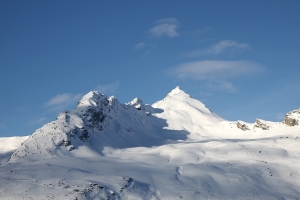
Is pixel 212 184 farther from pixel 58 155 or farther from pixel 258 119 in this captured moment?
pixel 258 119

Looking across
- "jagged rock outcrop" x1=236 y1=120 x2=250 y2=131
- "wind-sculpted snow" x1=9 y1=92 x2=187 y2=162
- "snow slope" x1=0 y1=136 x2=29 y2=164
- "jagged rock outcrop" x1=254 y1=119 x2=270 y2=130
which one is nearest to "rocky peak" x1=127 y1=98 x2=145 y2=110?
"wind-sculpted snow" x1=9 y1=92 x2=187 y2=162

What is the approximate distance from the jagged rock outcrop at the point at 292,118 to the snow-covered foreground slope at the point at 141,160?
1359 millimetres

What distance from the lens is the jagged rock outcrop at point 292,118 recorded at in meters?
108

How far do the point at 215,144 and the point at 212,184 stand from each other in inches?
1370

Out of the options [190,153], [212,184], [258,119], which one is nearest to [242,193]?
[212,184]

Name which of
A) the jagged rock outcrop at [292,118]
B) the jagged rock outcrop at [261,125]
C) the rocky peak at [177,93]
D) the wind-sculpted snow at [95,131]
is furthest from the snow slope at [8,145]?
the jagged rock outcrop at [292,118]

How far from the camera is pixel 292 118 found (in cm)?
10881

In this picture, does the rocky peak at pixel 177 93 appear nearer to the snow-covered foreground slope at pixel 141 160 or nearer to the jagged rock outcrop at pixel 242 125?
the snow-covered foreground slope at pixel 141 160

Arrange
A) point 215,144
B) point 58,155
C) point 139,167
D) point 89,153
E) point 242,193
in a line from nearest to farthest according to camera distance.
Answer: point 242,193, point 139,167, point 58,155, point 89,153, point 215,144

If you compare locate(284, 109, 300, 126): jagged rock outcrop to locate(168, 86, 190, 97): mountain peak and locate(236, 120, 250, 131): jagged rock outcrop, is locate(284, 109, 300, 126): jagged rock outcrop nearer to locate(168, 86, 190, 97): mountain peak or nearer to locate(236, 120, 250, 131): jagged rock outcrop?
locate(236, 120, 250, 131): jagged rock outcrop

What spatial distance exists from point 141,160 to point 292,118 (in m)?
56.1

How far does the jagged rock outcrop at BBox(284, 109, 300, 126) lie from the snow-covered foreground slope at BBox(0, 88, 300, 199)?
136cm

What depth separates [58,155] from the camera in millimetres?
73312

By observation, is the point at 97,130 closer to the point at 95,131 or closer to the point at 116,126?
the point at 95,131
